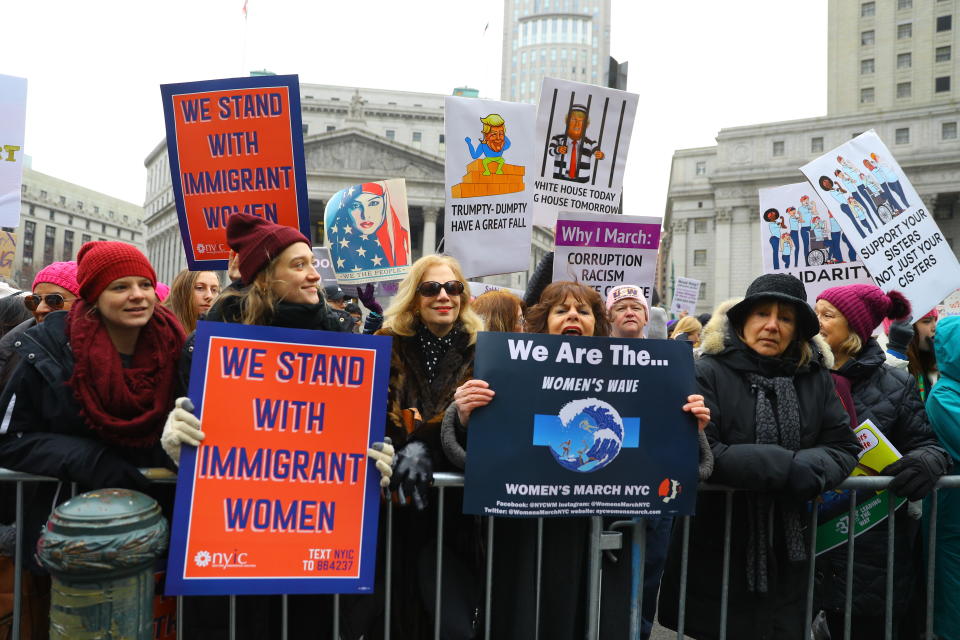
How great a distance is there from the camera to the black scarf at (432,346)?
9.87 ft

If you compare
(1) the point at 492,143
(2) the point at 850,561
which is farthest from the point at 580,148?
(2) the point at 850,561

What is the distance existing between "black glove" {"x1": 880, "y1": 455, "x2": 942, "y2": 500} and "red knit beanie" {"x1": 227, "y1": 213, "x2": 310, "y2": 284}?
2696mm

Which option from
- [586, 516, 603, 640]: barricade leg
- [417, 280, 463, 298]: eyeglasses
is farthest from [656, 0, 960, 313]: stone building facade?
[586, 516, 603, 640]: barricade leg

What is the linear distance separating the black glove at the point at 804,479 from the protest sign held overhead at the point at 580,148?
3090mm

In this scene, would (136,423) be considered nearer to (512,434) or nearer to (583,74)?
(512,434)

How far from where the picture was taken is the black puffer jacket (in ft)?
10.5

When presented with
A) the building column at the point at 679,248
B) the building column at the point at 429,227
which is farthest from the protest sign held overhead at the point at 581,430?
the building column at the point at 679,248

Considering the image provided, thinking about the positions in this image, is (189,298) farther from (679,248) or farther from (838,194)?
(679,248)

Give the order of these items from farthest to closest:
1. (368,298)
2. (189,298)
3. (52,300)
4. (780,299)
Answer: (368,298)
(189,298)
(52,300)
(780,299)

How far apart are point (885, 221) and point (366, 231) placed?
402 centimetres

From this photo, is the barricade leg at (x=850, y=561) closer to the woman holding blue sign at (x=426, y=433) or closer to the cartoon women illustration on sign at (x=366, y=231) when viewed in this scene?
the woman holding blue sign at (x=426, y=433)

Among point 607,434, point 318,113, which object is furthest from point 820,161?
point 318,113

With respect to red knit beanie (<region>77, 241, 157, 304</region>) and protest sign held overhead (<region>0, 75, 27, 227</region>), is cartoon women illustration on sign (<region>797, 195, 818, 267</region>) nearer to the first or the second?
red knit beanie (<region>77, 241, 157, 304</region>)

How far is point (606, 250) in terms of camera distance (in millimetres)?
5094
